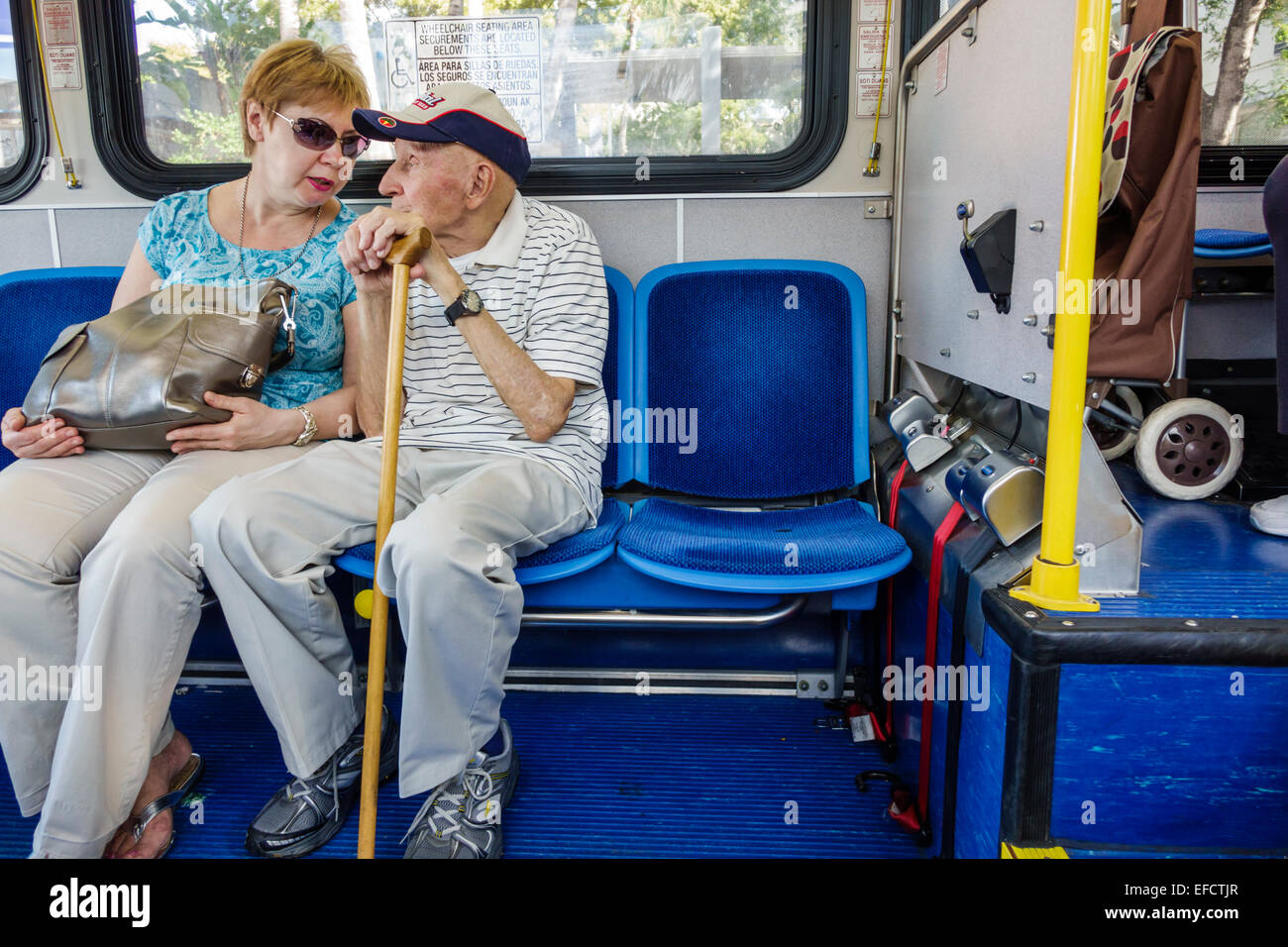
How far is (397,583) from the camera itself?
1705 millimetres

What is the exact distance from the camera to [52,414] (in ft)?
6.50

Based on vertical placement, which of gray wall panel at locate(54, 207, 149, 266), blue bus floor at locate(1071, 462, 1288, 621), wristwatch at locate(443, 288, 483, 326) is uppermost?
gray wall panel at locate(54, 207, 149, 266)

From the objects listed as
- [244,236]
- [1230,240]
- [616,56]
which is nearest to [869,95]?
[616,56]

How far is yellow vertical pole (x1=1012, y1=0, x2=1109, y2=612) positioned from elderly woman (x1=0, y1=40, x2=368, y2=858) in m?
1.64

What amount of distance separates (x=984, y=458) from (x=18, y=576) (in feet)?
6.46

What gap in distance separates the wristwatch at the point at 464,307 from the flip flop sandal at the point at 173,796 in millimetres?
1214

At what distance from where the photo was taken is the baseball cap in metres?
2.01

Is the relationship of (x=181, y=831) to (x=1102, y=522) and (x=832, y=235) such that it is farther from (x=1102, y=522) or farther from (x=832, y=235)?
(x=832, y=235)

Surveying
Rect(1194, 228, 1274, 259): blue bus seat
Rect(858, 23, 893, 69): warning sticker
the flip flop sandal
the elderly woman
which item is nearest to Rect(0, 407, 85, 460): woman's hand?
the elderly woman

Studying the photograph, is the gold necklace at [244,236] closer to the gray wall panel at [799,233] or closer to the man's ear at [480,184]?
the man's ear at [480,184]

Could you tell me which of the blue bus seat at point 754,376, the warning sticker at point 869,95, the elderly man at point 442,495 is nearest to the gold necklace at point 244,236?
the elderly man at point 442,495

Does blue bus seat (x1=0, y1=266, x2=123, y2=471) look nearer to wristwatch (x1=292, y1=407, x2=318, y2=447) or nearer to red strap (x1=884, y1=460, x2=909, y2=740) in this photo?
wristwatch (x1=292, y1=407, x2=318, y2=447)

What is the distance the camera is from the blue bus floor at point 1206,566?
1409mm

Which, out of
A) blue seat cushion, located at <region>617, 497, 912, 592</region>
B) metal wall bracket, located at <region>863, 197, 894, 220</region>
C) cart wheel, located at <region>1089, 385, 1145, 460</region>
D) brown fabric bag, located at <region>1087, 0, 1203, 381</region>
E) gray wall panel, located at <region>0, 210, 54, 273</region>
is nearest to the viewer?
brown fabric bag, located at <region>1087, 0, 1203, 381</region>
